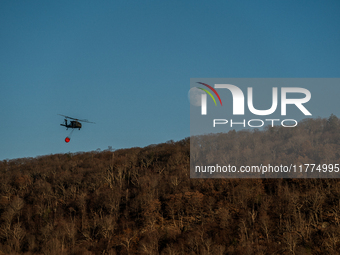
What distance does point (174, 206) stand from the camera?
3748 inches

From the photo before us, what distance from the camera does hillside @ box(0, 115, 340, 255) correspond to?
251ft

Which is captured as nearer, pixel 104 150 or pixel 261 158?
pixel 261 158

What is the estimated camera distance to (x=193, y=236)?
7850cm

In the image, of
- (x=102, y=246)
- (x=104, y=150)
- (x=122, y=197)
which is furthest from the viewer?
(x=104, y=150)

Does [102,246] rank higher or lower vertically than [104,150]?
lower

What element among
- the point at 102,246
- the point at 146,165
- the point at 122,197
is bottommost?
the point at 102,246

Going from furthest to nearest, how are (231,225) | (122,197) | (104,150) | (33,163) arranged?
(104,150) → (33,163) → (122,197) → (231,225)

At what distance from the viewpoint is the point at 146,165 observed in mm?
132875

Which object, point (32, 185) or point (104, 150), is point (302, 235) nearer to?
point (32, 185)

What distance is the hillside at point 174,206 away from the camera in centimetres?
7650

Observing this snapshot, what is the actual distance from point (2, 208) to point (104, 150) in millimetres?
70763

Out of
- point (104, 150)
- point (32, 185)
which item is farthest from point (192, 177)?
point (104, 150)

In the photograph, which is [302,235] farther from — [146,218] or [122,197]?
[122,197]

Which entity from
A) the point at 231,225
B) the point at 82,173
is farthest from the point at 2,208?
the point at 231,225
